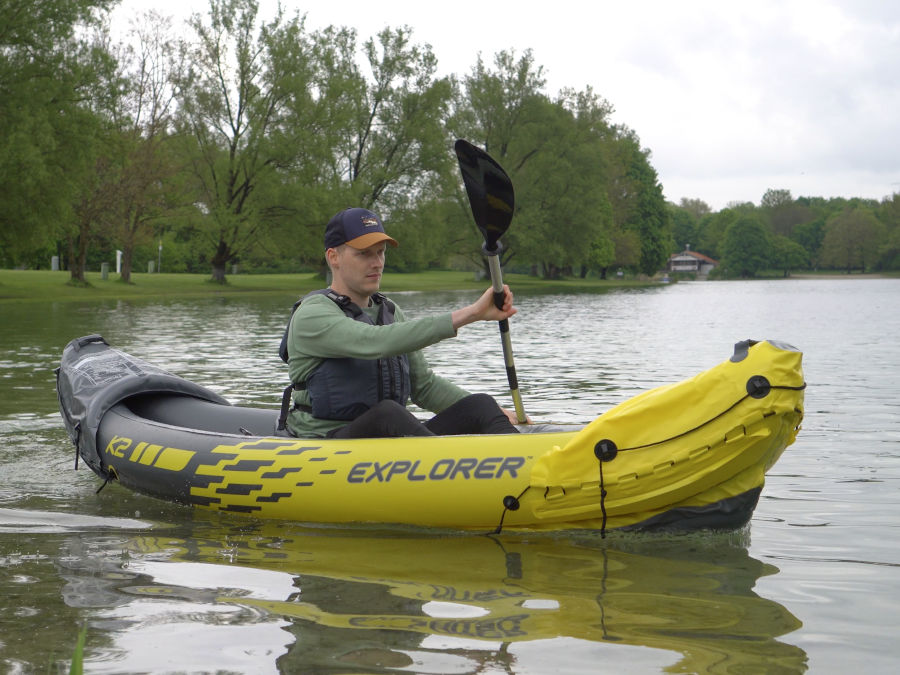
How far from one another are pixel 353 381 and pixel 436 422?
54 centimetres

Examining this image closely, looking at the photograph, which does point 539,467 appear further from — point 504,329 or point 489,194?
point 489,194

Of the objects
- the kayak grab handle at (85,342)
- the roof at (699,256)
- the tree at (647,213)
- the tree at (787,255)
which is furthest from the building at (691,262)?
the kayak grab handle at (85,342)

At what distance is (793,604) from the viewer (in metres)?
3.71

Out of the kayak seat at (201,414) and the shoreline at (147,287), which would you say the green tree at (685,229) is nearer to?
the shoreline at (147,287)

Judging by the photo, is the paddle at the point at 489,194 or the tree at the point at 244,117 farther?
the tree at the point at 244,117

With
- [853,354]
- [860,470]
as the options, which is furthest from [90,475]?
[853,354]

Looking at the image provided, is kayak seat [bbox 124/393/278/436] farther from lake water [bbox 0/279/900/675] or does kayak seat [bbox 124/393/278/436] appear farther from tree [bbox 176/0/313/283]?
tree [bbox 176/0/313/283]

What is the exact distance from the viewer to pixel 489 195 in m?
5.90

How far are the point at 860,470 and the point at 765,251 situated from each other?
106455 millimetres

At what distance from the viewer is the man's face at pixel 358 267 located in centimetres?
478

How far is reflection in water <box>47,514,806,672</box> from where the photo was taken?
314 centimetres

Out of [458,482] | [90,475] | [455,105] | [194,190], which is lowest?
[90,475]

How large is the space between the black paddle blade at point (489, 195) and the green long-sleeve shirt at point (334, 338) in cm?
102

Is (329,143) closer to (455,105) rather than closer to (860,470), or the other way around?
(455,105)
